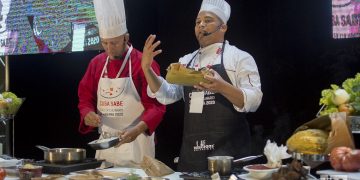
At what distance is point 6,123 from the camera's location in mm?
5527

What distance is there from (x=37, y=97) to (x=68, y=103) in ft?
1.54

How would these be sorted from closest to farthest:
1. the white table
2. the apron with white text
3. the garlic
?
the white table, the garlic, the apron with white text

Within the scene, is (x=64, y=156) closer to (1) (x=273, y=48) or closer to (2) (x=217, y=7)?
(2) (x=217, y=7)

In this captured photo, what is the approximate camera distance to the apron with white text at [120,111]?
11.5 ft

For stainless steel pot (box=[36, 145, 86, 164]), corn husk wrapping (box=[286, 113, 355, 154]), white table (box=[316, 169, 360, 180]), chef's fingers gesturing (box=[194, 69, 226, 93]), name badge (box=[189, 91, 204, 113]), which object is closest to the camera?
white table (box=[316, 169, 360, 180])

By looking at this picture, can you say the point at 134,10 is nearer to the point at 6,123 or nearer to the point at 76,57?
the point at 76,57

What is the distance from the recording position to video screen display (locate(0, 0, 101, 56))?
4.94m

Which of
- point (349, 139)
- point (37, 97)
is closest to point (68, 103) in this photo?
point (37, 97)

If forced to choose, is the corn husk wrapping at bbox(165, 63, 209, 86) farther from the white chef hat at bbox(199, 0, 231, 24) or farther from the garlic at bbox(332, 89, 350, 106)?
the garlic at bbox(332, 89, 350, 106)

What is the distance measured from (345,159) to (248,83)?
95cm

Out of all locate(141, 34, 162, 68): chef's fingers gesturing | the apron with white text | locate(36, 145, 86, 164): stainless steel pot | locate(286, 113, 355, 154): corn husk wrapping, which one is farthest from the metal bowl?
locate(286, 113, 355, 154): corn husk wrapping

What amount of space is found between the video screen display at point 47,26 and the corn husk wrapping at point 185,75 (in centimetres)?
219

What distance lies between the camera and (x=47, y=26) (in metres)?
5.23

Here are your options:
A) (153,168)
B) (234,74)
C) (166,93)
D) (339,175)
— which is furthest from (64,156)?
(339,175)
